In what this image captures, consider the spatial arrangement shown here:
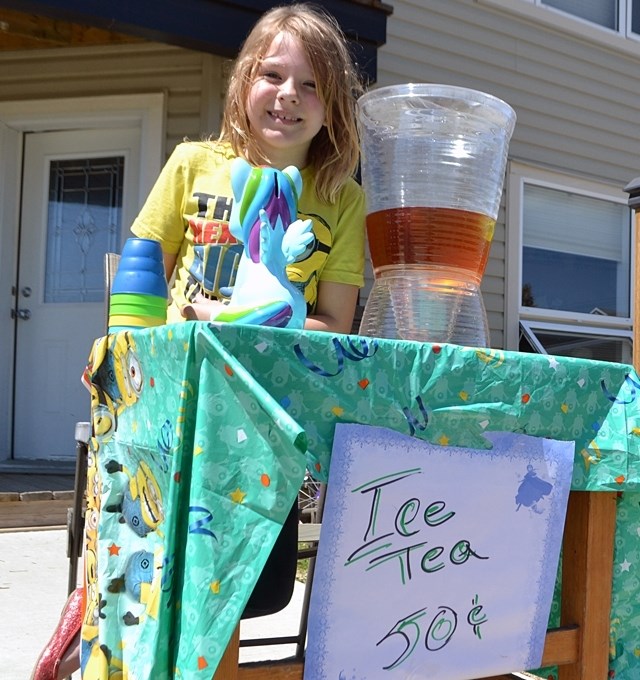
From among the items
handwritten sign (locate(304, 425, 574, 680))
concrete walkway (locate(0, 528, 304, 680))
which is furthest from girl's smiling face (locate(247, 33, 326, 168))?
concrete walkway (locate(0, 528, 304, 680))

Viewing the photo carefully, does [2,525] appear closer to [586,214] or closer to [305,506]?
[305,506]

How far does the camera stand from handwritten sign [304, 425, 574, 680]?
112 cm

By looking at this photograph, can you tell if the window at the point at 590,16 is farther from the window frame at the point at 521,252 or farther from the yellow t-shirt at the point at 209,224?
the yellow t-shirt at the point at 209,224

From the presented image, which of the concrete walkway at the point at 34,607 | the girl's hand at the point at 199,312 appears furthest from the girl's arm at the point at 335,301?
the concrete walkway at the point at 34,607

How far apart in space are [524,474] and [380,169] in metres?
0.83

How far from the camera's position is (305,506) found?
277 cm

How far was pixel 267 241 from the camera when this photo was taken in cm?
120

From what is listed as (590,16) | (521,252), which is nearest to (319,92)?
(521,252)

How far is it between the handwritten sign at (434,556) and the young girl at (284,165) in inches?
18.7

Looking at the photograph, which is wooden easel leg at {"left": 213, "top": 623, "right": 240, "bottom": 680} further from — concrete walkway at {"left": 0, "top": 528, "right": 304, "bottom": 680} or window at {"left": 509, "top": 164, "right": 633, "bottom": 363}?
window at {"left": 509, "top": 164, "right": 633, "bottom": 363}

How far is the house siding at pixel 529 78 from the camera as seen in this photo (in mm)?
5879

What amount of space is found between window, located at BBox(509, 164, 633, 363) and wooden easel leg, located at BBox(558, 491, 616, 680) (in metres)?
4.94

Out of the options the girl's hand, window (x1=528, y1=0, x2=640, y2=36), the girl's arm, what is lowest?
the girl's hand

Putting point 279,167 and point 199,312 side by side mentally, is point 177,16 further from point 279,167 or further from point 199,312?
point 199,312
